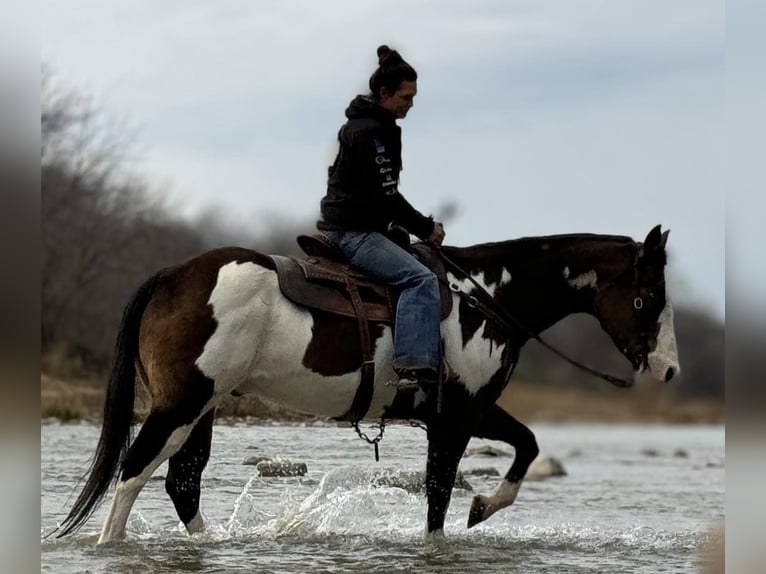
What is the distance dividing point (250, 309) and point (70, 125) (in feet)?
24.6

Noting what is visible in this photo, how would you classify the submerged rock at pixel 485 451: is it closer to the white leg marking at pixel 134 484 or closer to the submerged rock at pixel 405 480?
the submerged rock at pixel 405 480

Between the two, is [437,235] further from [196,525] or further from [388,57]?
[196,525]

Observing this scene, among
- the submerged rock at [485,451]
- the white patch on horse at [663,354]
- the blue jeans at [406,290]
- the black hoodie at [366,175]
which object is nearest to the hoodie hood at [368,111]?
the black hoodie at [366,175]

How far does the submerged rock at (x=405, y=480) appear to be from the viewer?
6.04 metres

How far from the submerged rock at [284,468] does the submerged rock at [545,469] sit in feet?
11.9

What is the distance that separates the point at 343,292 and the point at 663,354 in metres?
1.40

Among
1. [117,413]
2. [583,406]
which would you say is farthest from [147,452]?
[583,406]

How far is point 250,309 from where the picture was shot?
5.07 metres

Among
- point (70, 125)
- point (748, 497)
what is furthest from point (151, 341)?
point (70, 125)

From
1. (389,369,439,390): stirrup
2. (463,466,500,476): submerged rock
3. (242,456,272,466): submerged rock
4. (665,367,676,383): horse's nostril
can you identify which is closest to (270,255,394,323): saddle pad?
(389,369,439,390): stirrup

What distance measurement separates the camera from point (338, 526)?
5879 mm

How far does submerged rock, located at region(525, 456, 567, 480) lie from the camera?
938cm

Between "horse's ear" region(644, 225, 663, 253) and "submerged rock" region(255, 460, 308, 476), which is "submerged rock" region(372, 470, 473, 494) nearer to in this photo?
"submerged rock" region(255, 460, 308, 476)

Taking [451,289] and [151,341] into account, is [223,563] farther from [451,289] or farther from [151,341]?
[451,289]
